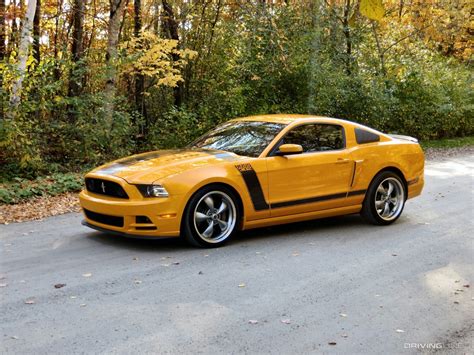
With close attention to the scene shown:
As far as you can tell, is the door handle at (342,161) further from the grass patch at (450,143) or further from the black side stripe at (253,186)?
the grass patch at (450,143)

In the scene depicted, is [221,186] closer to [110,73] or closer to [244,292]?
[244,292]

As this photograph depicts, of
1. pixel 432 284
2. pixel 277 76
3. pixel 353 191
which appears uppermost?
pixel 277 76

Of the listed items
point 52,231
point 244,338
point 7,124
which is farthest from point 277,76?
point 244,338

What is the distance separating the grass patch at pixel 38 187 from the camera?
31.5 ft

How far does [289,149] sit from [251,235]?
1.22 meters

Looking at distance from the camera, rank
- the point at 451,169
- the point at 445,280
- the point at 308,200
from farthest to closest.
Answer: the point at 451,169
the point at 308,200
the point at 445,280

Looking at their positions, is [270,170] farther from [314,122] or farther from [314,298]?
[314,298]

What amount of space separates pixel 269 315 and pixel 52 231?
3.95 m

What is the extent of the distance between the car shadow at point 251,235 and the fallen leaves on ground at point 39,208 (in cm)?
180

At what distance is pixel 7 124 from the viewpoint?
1084 cm

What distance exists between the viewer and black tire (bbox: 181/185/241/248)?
20.9 feet

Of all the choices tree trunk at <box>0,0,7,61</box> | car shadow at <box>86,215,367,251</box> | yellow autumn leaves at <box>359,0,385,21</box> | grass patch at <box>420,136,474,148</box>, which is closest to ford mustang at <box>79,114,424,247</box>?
car shadow at <box>86,215,367,251</box>

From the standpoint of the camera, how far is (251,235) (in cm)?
729

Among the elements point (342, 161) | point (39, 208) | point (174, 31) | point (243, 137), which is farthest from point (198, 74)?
point (342, 161)
